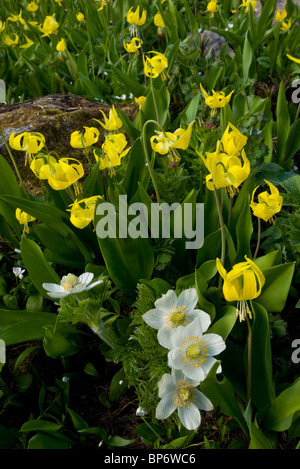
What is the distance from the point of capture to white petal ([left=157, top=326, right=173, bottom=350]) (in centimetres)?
126

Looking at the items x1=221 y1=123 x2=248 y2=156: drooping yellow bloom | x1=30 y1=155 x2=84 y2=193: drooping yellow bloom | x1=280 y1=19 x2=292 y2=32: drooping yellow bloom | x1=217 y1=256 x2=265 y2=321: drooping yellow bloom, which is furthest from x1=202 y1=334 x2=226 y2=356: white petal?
x1=280 y1=19 x2=292 y2=32: drooping yellow bloom

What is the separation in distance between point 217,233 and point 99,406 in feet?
2.74

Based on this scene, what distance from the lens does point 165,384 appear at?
1.25 metres

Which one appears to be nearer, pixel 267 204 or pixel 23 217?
pixel 267 204

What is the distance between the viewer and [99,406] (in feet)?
5.50

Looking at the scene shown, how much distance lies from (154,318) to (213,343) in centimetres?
20

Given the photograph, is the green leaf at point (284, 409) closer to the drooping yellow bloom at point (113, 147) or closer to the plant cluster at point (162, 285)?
the plant cluster at point (162, 285)

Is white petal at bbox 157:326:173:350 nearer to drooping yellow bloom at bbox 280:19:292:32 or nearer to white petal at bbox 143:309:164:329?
white petal at bbox 143:309:164:329

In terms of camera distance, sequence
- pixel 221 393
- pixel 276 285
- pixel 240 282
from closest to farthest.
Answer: pixel 240 282
pixel 221 393
pixel 276 285

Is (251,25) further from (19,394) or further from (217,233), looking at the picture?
(19,394)

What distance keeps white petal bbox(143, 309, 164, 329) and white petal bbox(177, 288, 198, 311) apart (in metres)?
0.08

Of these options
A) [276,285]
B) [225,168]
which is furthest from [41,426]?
[225,168]

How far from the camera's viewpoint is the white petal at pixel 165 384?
1.25 m

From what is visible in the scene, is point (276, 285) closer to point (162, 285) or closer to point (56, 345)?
point (162, 285)
